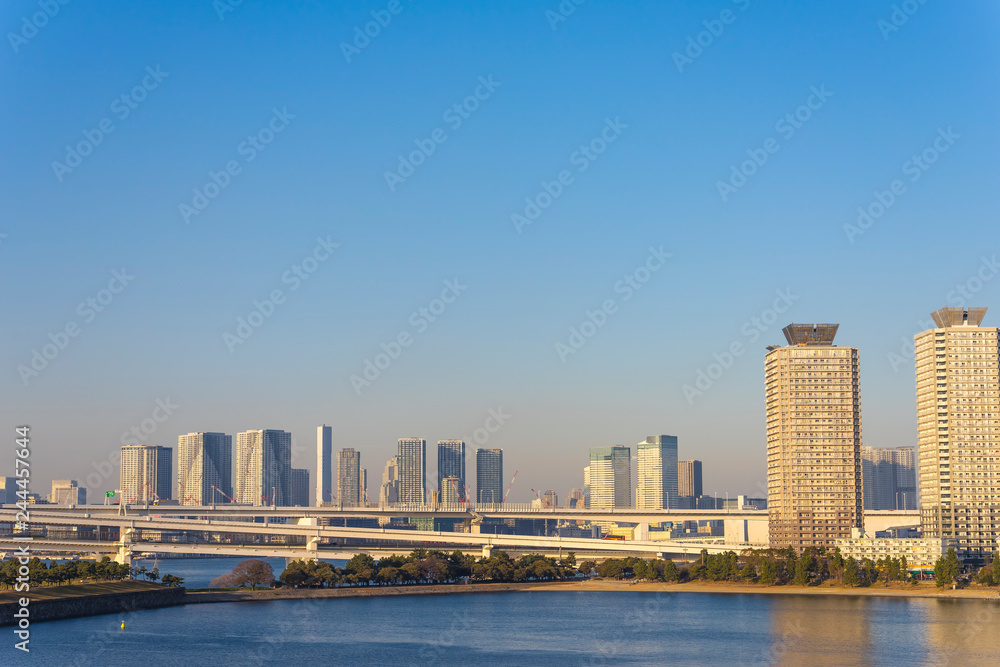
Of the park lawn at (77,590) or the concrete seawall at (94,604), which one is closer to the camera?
the concrete seawall at (94,604)

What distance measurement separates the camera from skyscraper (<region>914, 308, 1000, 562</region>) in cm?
16562

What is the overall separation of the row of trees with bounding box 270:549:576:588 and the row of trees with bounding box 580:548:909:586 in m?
10.6

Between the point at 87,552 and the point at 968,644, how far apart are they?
469 feet

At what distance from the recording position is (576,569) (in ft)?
568

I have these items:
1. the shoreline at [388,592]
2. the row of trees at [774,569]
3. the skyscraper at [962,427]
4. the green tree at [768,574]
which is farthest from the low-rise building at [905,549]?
the green tree at [768,574]

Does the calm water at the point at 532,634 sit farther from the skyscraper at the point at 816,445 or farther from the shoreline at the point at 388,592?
the skyscraper at the point at 816,445

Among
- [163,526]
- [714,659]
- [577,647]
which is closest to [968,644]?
[714,659]

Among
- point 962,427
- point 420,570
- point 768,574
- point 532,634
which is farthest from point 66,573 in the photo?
point 962,427

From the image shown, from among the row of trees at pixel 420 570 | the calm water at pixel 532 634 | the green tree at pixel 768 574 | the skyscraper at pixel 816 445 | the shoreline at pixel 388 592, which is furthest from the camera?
the skyscraper at pixel 816 445

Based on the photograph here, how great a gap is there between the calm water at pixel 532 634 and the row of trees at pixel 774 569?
59.1 ft

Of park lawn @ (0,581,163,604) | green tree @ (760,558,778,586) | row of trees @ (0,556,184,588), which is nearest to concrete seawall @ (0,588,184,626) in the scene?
park lawn @ (0,581,163,604)

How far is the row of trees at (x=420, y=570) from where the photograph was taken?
136375mm

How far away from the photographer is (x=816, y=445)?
594 feet

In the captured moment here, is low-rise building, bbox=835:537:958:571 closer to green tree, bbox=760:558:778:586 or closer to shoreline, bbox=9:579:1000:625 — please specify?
shoreline, bbox=9:579:1000:625
